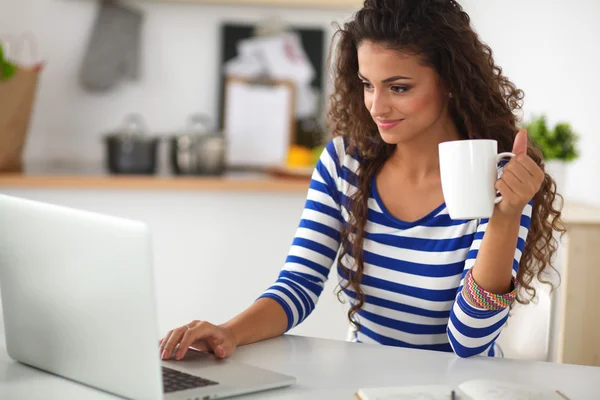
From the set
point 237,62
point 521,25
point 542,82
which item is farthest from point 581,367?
point 237,62

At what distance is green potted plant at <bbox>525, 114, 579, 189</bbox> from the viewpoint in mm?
2330

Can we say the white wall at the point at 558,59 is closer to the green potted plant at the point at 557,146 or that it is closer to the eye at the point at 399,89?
the green potted plant at the point at 557,146

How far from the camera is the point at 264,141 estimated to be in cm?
335

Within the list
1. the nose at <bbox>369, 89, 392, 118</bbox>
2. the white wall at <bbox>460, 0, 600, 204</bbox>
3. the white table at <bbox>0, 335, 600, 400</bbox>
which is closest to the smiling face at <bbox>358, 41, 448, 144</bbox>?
the nose at <bbox>369, 89, 392, 118</bbox>

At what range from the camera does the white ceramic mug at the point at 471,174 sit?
1.14m

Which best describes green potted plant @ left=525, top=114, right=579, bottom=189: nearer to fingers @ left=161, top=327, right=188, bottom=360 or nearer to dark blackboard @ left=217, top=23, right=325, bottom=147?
dark blackboard @ left=217, top=23, right=325, bottom=147

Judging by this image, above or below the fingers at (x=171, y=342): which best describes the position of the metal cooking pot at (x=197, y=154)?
above

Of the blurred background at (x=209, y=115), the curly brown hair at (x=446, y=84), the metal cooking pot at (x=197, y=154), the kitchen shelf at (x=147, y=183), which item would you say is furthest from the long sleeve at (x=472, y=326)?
the metal cooking pot at (x=197, y=154)

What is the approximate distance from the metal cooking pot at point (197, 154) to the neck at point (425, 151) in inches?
59.7

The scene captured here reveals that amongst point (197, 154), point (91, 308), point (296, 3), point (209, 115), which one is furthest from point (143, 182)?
point (91, 308)

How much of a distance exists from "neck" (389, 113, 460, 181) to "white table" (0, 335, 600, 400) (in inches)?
17.2

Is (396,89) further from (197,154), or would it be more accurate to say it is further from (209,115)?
(209,115)

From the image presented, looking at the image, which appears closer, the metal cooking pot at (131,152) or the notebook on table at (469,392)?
the notebook on table at (469,392)

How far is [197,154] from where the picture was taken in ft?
9.98
